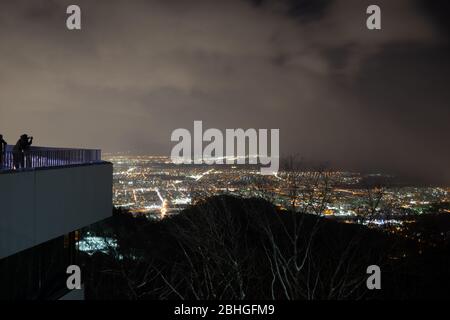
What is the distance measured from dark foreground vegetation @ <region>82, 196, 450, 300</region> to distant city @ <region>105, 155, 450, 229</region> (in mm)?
700

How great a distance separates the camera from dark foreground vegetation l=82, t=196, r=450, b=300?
12.3m

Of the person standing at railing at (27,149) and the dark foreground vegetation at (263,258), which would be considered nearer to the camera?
the person standing at railing at (27,149)

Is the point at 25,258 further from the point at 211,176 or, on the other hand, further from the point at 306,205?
the point at 211,176

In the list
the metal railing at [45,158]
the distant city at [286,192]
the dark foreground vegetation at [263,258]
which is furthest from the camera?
the dark foreground vegetation at [263,258]

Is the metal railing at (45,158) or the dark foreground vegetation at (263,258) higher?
the metal railing at (45,158)

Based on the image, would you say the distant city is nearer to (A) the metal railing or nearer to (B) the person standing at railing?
(A) the metal railing

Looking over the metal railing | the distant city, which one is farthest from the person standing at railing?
the distant city

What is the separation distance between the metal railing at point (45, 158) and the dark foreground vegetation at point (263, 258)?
3.67m

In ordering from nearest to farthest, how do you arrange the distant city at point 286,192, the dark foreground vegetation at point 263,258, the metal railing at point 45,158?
the metal railing at point 45,158, the distant city at point 286,192, the dark foreground vegetation at point 263,258

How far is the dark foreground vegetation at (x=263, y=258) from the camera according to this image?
40.5ft

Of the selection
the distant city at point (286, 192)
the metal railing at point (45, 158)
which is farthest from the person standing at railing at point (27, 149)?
the distant city at point (286, 192)

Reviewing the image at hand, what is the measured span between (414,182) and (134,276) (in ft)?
71.4

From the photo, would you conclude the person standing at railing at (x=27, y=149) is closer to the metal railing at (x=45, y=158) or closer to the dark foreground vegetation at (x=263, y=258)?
the metal railing at (x=45, y=158)
